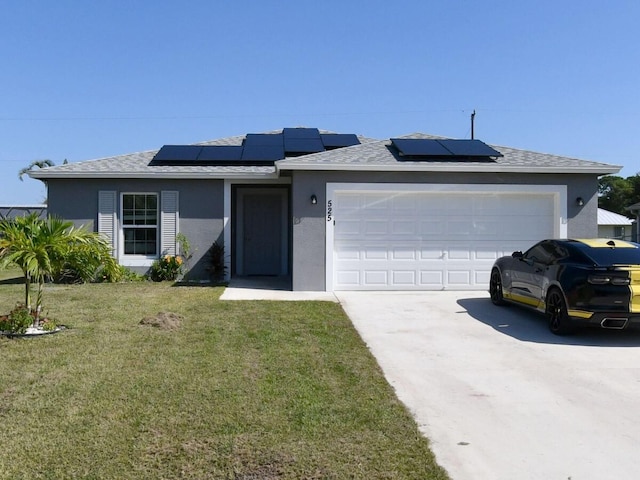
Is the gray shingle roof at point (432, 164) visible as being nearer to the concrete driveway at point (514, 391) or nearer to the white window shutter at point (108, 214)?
the concrete driveway at point (514, 391)

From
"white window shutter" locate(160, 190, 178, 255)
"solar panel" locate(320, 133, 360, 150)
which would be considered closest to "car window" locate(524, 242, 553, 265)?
"solar panel" locate(320, 133, 360, 150)

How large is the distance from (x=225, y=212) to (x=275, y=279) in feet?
7.49

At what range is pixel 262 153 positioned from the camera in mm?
14852

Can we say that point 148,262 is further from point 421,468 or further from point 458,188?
point 421,468

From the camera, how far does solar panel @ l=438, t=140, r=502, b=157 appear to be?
40.7 feet

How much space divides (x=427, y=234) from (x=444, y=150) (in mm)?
2242

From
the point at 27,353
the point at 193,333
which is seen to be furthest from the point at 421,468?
the point at 27,353

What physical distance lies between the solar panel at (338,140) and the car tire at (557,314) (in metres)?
9.57

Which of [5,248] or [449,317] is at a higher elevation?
[5,248]

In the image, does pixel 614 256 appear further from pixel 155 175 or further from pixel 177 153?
pixel 177 153

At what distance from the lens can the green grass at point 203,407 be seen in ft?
11.4

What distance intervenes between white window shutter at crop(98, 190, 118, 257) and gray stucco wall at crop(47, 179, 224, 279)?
0.14 m

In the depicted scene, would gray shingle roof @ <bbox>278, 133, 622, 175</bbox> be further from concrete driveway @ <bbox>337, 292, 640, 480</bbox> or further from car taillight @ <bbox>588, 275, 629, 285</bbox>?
car taillight @ <bbox>588, 275, 629, 285</bbox>

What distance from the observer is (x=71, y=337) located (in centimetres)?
701
